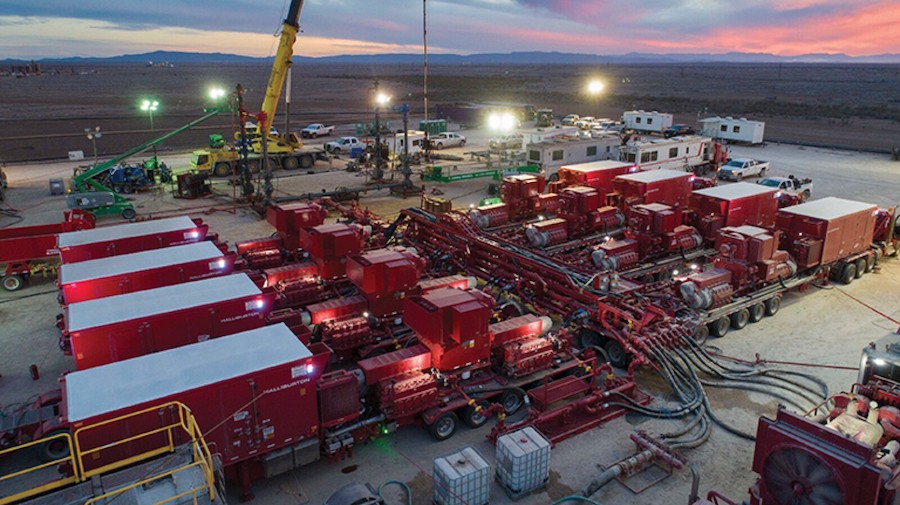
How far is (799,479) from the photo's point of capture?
8969 mm

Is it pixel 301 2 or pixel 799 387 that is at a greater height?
pixel 301 2

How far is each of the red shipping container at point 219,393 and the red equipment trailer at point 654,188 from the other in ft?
63.4

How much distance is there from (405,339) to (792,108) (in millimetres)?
99310

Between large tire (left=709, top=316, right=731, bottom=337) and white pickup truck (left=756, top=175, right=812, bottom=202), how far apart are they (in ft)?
57.6

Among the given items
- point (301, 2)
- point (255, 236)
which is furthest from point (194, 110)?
point (255, 236)

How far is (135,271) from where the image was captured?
16.6 m

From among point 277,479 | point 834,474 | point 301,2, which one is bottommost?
point 277,479

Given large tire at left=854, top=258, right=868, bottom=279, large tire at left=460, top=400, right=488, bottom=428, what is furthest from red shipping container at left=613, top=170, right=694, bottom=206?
large tire at left=460, top=400, right=488, bottom=428

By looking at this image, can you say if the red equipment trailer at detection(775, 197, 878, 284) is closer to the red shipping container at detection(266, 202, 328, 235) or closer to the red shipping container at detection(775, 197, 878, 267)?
the red shipping container at detection(775, 197, 878, 267)

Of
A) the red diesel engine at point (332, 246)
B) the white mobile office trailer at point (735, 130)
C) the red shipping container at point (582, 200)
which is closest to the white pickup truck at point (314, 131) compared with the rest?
the white mobile office trailer at point (735, 130)

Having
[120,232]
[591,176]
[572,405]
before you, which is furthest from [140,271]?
[591,176]

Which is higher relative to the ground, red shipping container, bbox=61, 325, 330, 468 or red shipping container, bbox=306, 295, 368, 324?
red shipping container, bbox=61, 325, 330, 468

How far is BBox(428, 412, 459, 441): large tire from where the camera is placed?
1297 cm

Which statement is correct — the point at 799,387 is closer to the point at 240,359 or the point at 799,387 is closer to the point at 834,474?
the point at 834,474
